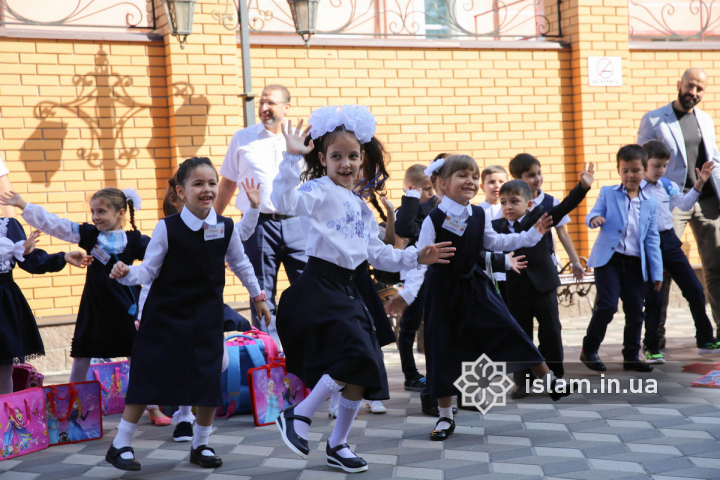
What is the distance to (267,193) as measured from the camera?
6.05m

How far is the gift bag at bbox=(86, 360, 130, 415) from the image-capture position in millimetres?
5277

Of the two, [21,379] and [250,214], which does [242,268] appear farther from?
[21,379]

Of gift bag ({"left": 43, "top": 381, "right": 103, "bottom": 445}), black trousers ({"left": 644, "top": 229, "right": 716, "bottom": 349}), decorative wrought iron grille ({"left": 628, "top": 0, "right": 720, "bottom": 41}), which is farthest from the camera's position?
decorative wrought iron grille ({"left": 628, "top": 0, "right": 720, "bottom": 41})

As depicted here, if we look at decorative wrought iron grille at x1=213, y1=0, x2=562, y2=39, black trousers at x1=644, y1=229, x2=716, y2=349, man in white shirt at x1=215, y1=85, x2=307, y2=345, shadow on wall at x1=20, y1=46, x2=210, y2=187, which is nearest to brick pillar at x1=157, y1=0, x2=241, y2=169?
shadow on wall at x1=20, y1=46, x2=210, y2=187

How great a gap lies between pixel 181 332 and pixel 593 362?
3.30m

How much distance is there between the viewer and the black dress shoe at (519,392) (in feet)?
17.1

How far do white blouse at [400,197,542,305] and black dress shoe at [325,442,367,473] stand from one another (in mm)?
878

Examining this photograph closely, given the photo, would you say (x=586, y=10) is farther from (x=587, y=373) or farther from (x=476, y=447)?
(x=476, y=447)

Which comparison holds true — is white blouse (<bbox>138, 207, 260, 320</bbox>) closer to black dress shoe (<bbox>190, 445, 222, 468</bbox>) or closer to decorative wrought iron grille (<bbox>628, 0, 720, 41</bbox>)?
black dress shoe (<bbox>190, 445, 222, 468</bbox>)

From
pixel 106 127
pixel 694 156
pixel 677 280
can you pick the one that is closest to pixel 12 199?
pixel 106 127

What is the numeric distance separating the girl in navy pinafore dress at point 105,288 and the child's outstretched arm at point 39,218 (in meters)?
0.01

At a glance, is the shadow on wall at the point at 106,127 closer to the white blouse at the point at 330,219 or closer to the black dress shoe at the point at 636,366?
the white blouse at the point at 330,219

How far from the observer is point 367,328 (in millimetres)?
3877

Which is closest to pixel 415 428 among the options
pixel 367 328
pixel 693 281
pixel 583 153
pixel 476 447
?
pixel 476 447
